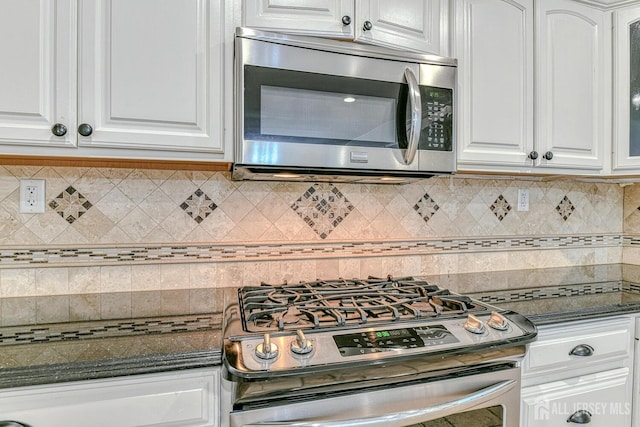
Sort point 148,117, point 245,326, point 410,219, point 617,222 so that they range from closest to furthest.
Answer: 1. point 245,326
2. point 148,117
3. point 410,219
4. point 617,222

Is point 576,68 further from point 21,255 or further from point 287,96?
point 21,255

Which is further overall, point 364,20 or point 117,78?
point 364,20

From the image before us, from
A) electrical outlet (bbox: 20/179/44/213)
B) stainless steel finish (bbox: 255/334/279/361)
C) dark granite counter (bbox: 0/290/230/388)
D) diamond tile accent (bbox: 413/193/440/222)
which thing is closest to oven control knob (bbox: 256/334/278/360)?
stainless steel finish (bbox: 255/334/279/361)

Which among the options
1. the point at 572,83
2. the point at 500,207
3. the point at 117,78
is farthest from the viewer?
the point at 500,207

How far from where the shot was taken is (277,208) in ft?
5.29

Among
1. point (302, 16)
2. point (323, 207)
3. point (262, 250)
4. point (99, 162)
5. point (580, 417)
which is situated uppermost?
point (302, 16)

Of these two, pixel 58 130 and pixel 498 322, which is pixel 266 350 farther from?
pixel 58 130

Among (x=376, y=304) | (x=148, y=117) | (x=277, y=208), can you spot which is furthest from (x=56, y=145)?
(x=376, y=304)

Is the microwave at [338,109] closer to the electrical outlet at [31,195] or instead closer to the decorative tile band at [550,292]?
the decorative tile band at [550,292]

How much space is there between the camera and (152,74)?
45.1 inches

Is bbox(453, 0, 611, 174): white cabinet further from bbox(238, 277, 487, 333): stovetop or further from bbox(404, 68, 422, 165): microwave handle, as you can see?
bbox(238, 277, 487, 333): stovetop

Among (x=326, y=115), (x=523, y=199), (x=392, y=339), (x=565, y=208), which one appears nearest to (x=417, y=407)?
(x=392, y=339)

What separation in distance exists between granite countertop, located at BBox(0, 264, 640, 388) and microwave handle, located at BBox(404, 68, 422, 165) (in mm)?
613

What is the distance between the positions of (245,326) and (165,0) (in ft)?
3.20
